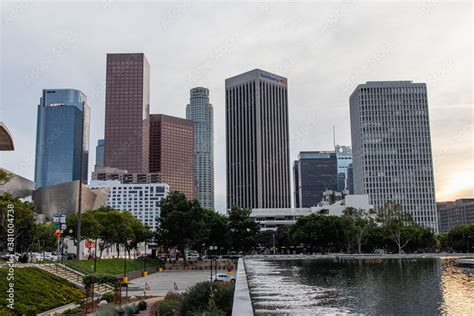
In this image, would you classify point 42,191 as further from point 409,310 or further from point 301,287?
point 409,310

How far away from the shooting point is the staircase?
1528 inches

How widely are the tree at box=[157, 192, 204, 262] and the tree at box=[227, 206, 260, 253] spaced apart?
16625 millimetres

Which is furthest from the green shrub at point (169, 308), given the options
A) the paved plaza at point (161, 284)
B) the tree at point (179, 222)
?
the tree at point (179, 222)

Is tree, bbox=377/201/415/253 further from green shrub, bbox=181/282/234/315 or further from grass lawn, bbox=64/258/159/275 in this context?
green shrub, bbox=181/282/234/315

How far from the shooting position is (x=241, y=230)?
108562mm

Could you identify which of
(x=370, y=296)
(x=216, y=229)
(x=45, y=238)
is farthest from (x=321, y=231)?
(x=370, y=296)

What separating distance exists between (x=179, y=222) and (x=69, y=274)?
4933cm

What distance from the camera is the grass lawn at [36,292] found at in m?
27.4

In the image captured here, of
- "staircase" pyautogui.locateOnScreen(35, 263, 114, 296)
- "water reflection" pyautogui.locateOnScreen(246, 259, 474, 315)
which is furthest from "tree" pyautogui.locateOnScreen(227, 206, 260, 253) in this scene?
"staircase" pyautogui.locateOnScreen(35, 263, 114, 296)

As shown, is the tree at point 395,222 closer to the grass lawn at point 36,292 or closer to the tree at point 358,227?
the tree at point 358,227

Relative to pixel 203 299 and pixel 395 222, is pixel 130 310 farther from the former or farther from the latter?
pixel 395 222

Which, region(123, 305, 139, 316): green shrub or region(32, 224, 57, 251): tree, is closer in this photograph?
region(123, 305, 139, 316): green shrub

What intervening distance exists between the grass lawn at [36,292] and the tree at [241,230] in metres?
71.7

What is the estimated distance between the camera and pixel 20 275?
105ft
